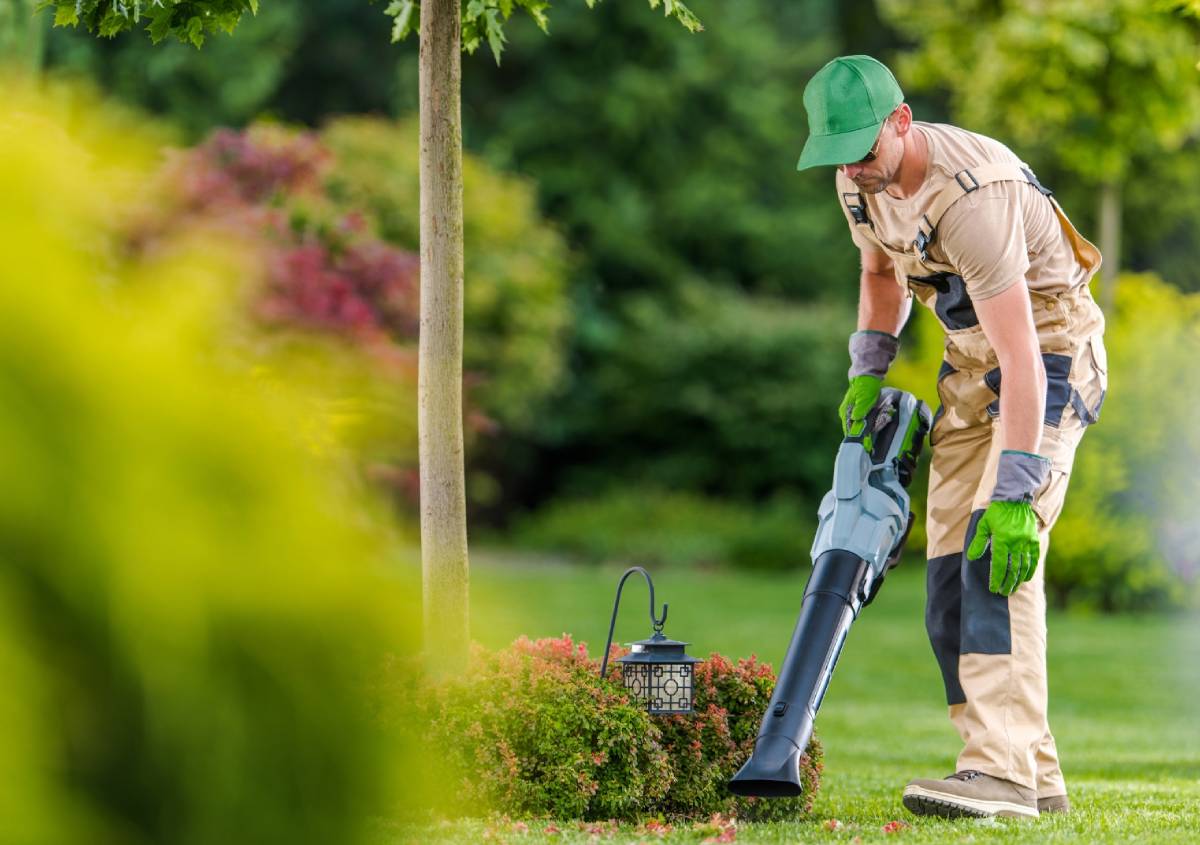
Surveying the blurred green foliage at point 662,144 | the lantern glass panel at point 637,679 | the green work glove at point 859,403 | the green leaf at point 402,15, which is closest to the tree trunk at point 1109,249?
the blurred green foliage at point 662,144

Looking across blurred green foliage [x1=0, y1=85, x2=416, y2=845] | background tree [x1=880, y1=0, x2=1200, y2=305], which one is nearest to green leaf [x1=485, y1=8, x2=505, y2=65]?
blurred green foliage [x1=0, y1=85, x2=416, y2=845]

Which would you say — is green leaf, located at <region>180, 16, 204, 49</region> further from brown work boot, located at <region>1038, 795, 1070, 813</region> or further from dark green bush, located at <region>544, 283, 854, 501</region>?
dark green bush, located at <region>544, 283, 854, 501</region>

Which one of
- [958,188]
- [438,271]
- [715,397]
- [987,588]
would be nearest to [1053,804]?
[987,588]

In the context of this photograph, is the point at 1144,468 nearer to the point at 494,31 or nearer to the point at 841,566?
the point at 494,31

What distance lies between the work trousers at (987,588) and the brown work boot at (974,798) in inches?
1.0

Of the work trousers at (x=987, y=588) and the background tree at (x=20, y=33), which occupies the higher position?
the background tree at (x=20, y=33)

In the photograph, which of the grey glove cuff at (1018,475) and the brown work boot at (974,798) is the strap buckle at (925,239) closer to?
the grey glove cuff at (1018,475)

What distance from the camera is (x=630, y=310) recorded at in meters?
22.0

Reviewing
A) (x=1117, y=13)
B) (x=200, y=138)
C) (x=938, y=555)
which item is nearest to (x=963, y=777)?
(x=938, y=555)

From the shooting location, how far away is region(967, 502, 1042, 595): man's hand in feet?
11.6

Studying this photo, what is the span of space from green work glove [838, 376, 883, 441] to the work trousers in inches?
7.1

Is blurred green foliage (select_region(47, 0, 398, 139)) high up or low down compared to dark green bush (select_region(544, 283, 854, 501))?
up

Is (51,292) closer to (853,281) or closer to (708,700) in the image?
(708,700)

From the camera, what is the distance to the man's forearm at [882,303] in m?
4.18
